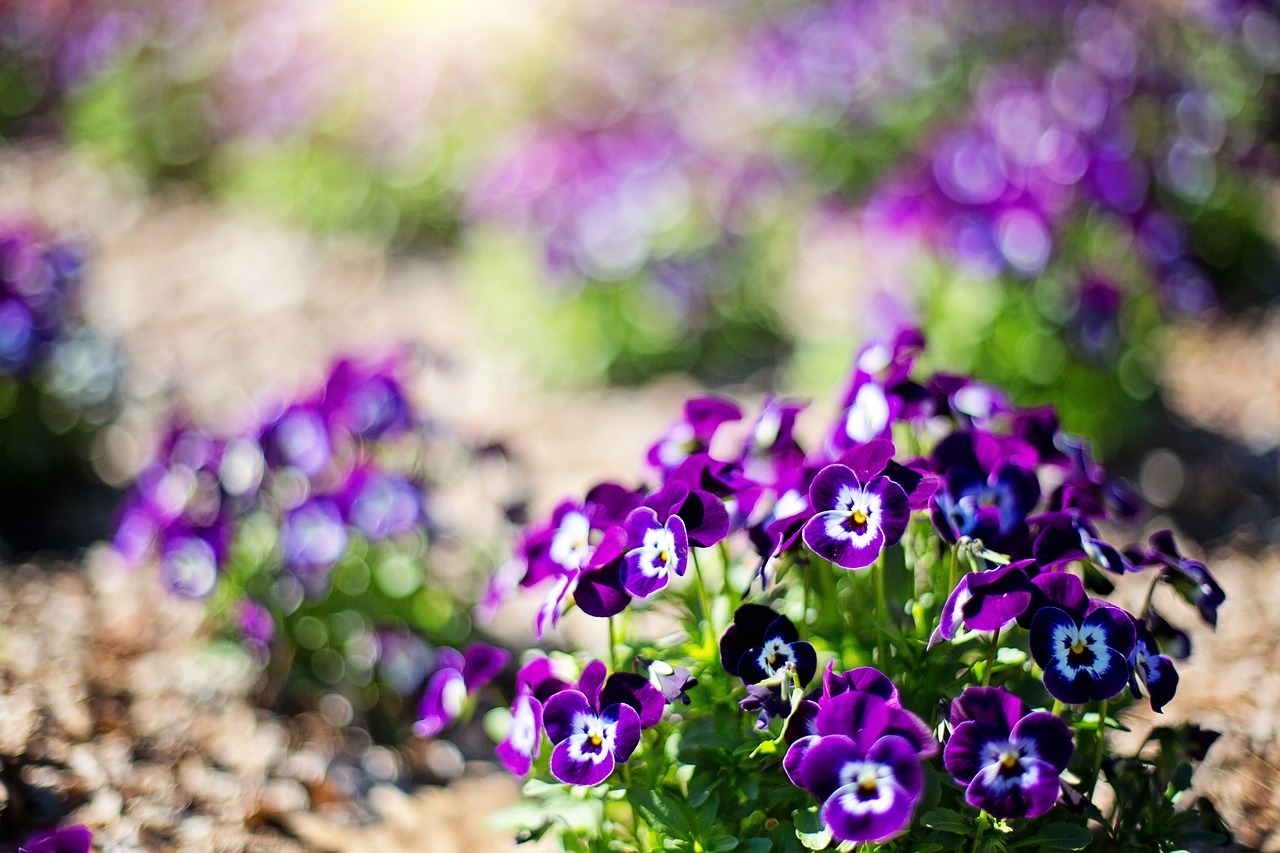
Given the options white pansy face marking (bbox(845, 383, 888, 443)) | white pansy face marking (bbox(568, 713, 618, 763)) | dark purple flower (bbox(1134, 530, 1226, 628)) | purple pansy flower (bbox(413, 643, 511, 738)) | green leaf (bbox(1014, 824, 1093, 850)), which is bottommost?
green leaf (bbox(1014, 824, 1093, 850))

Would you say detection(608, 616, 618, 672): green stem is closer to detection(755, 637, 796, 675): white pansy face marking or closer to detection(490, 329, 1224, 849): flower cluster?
detection(490, 329, 1224, 849): flower cluster

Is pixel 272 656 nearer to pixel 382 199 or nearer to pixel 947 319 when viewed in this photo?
pixel 947 319

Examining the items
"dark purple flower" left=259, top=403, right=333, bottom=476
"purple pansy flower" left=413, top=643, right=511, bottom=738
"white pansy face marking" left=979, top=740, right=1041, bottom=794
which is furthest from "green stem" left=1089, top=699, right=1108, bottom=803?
"dark purple flower" left=259, top=403, right=333, bottom=476

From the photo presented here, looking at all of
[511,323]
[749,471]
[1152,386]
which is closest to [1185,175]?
[1152,386]

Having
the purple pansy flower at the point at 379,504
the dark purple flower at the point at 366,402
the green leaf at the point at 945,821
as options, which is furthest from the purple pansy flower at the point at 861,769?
the dark purple flower at the point at 366,402

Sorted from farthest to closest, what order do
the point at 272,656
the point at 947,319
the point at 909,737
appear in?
1. the point at 947,319
2. the point at 272,656
3. the point at 909,737

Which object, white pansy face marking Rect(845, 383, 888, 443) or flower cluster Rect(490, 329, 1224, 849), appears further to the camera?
white pansy face marking Rect(845, 383, 888, 443)

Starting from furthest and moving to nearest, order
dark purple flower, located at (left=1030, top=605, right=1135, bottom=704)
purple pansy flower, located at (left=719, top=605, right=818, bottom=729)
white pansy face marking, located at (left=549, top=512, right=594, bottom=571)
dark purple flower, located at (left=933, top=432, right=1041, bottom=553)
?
white pansy face marking, located at (left=549, top=512, right=594, bottom=571)
dark purple flower, located at (left=933, top=432, right=1041, bottom=553)
purple pansy flower, located at (left=719, top=605, right=818, bottom=729)
dark purple flower, located at (left=1030, top=605, right=1135, bottom=704)
